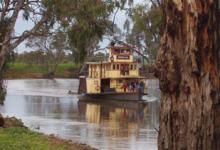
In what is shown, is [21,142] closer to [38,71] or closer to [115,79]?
[115,79]

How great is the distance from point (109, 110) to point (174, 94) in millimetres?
27793

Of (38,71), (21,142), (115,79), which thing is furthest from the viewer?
(38,71)

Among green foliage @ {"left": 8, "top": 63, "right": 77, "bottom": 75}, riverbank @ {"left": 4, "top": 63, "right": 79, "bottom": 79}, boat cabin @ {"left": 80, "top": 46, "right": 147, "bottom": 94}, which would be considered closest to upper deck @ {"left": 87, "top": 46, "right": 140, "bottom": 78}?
boat cabin @ {"left": 80, "top": 46, "right": 147, "bottom": 94}

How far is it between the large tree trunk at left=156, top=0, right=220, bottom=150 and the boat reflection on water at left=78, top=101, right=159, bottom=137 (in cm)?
1425

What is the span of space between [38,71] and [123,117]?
55180 millimetres

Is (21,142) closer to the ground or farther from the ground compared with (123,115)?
farther from the ground

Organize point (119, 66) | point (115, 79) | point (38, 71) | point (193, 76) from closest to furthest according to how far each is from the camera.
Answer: point (193, 76), point (115, 79), point (119, 66), point (38, 71)

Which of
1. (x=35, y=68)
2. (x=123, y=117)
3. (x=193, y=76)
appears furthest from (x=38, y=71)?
(x=193, y=76)

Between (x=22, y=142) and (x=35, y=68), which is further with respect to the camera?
(x=35, y=68)

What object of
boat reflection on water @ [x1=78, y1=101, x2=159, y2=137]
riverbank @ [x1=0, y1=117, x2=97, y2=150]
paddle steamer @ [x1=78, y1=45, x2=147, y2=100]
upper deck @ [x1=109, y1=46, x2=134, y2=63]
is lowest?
boat reflection on water @ [x1=78, y1=101, x2=159, y2=137]

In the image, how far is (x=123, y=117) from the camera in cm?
2781

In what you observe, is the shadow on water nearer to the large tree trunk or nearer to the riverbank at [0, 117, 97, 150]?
the riverbank at [0, 117, 97, 150]

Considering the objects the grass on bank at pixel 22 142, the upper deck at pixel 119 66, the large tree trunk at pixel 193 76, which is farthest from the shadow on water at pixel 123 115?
the large tree trunk at pixel 193 76

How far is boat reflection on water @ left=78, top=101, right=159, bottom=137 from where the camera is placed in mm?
21516
